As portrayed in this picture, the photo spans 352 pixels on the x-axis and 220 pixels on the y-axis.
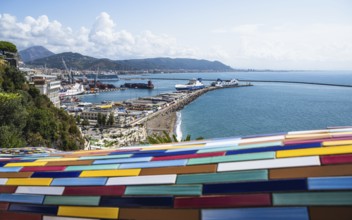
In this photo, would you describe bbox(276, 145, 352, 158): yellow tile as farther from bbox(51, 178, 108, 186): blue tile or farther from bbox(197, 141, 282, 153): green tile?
bbox(51, 178, 108, 186): blue tile

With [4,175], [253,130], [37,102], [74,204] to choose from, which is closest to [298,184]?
[74,204]

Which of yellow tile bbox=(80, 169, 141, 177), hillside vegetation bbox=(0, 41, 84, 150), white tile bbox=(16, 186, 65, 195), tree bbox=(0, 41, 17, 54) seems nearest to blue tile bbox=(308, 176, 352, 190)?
yellow tile bbox=(80, 169, 141, 177)

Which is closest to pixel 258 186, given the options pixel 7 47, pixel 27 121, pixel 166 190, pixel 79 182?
pixel 166 190


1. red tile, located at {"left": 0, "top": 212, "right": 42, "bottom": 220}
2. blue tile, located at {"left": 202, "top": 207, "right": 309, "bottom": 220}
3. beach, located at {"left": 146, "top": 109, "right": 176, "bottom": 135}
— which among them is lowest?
beach, located at {"left": 146, "top": 109, "right": 176, "bottom": 135}

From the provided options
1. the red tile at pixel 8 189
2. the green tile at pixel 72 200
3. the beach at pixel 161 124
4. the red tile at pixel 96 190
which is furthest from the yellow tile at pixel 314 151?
the beach at pixel 161 124

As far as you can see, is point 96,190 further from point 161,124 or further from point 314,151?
point 161,124
